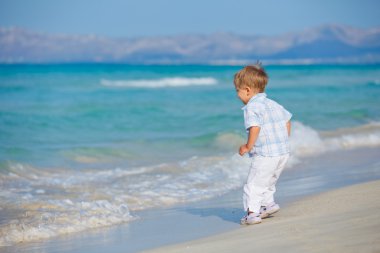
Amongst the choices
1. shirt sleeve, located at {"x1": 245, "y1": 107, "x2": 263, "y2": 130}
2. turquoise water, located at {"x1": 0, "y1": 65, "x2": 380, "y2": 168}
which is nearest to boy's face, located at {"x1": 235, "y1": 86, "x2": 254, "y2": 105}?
shirt sleeve, located at {"x1": 245, "y1": 107, "x2": 263, "y2": 130}

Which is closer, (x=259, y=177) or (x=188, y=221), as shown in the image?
(x=259, y=177)

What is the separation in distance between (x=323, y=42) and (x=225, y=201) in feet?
478

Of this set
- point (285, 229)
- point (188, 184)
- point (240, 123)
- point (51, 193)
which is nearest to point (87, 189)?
point (51, 193)

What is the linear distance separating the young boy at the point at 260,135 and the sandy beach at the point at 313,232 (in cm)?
24

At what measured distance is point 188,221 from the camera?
5672 millimetres

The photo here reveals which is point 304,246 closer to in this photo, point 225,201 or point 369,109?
point 225,201

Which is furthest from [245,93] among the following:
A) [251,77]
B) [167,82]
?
[167,82]

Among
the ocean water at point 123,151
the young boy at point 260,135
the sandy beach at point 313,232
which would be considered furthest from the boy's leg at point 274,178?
the ocean water at point 123,151

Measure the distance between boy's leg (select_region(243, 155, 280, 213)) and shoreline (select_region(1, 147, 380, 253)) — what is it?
228 millimetres

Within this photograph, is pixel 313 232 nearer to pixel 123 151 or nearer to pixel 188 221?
pixel 188 221

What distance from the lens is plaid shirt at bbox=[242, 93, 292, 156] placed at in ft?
16.2

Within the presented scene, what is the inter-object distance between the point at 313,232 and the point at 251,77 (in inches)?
52.9

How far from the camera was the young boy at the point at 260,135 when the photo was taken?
4.94 m

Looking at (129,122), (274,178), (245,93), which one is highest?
(245,93)
